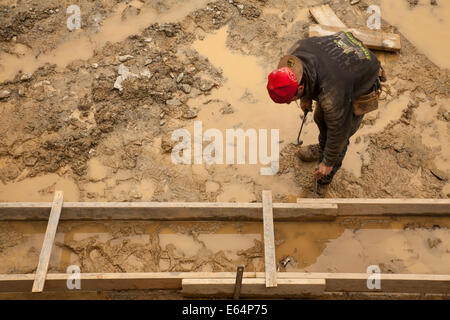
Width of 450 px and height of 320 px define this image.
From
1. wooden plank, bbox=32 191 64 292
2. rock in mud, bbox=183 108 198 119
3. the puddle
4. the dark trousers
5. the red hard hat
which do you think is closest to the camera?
the red hard hat

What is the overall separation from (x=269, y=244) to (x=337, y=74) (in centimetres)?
142

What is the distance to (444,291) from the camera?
3174 millimetres

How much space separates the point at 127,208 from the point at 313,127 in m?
2.25

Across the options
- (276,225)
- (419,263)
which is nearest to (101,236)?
(276,225)

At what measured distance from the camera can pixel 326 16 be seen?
209 inches

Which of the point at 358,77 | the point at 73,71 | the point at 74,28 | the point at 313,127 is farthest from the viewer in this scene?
the point at 74,28

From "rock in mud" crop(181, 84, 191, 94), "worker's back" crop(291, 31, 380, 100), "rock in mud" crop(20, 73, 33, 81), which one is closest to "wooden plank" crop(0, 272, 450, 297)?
"worker's back" crop(291, 31, 380, 100)

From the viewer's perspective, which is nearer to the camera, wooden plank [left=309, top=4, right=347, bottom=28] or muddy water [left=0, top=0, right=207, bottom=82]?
muddy water [left=0, top=0, right=207, bottom=82]

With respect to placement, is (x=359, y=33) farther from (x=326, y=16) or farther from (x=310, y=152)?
(x=310, y=152)

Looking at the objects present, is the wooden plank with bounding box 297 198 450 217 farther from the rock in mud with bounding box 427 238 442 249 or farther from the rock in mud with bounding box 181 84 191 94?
the rock in mud with bounding box 181 84 191 94

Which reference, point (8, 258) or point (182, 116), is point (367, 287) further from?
point (8, 258)

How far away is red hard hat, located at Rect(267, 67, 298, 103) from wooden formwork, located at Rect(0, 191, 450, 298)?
0.98m

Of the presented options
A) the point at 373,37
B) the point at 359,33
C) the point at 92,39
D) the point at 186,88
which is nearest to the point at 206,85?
the point at 186,88

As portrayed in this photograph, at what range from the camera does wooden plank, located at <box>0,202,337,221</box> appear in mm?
3500
